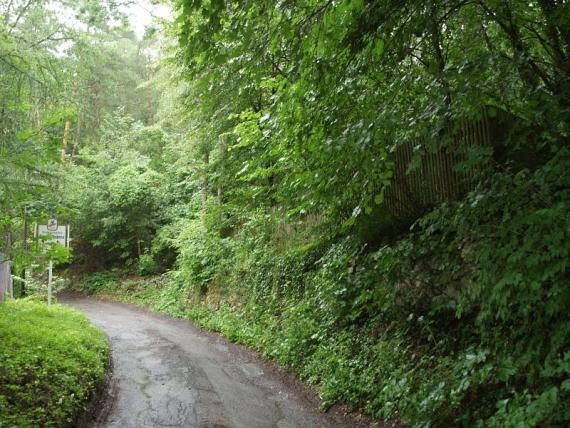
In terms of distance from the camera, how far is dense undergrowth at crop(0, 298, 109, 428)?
5.52 metres

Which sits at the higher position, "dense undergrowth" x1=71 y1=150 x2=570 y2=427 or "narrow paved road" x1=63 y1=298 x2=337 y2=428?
"dense undergrowth" x1=71 y1=150 x2=570 y2=427

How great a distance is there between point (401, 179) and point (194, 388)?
4.99 m

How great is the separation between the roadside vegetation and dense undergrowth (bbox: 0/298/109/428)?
1411 millimetres

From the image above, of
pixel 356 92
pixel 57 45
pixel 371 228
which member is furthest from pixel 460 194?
pixel 57 45

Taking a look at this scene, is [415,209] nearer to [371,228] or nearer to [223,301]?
[371,228]

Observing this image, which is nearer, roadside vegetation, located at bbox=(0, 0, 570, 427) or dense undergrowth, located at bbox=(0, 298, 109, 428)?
roadside vegetation, located at bbox=(0, 0, 570, 427)

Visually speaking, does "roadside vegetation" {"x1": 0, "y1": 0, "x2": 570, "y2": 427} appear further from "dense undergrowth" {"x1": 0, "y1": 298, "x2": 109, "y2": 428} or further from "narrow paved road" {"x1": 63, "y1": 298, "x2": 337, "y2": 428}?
"dense undergrowth" {"x1": 0, "y1": 298, "x2": 109, "y2": 428}

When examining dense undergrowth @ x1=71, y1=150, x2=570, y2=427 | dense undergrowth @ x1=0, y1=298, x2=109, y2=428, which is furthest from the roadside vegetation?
dense undergrowth @ x1=0, y1=298, x2=109, y2=428

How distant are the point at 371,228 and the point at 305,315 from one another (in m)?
2.58

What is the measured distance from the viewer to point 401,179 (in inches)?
317

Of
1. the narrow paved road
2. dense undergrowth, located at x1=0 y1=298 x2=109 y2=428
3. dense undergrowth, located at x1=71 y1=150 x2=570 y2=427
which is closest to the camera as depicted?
dense undergrowth, located at x1=71 y1=150 x2=570 y2=427

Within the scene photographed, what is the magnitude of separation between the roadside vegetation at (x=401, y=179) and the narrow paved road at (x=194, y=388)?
2.13ft

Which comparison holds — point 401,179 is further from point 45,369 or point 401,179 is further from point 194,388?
point 45,369

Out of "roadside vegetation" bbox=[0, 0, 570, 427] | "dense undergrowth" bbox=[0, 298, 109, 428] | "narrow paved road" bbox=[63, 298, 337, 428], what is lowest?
"narrow paved road" bbox=[63, 298, 337, 428]
